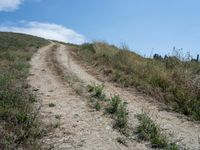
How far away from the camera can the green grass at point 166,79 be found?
9902mm

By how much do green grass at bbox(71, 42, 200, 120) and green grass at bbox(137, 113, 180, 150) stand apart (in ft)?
5.57

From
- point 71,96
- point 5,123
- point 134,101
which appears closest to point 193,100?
point 134,101

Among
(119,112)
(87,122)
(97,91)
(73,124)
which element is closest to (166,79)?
(97,91)

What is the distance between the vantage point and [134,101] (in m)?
10.2

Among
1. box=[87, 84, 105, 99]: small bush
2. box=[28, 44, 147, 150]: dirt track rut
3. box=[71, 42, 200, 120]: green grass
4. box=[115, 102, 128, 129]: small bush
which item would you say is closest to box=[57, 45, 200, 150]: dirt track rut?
box=[115, 102, 128, 129]: small bush

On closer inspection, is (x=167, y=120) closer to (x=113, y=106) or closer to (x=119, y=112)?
(x=119, y=112)

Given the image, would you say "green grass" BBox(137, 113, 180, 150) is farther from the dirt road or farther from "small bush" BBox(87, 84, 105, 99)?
"small bush" BBox(87, 84, 105, 99)

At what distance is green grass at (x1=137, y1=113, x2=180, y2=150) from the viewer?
22.0 feet

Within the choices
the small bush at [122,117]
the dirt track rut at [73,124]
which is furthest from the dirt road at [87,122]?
the small bush at [122,117]

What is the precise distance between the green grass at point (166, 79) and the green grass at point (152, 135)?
1698 millimetres

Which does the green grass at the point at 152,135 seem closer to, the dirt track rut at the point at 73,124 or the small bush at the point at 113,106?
the dirt track rut at the point at 73,124

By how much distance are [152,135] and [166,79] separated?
488 centimetres

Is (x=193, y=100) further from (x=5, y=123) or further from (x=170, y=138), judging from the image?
(x=5, y=123)

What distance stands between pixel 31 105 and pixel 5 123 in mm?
1814
